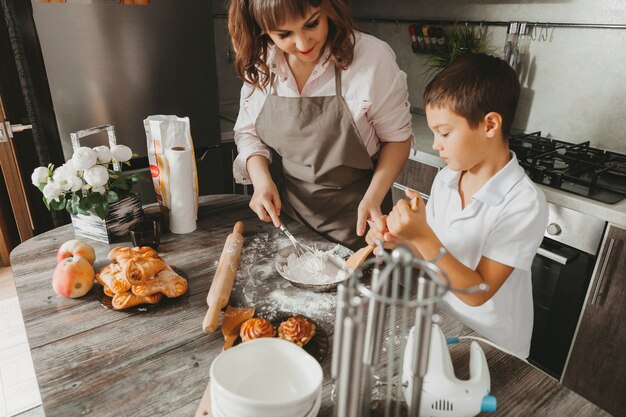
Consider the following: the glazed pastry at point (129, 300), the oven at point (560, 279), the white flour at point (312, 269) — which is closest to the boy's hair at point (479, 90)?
the white flour at point (312, 269)

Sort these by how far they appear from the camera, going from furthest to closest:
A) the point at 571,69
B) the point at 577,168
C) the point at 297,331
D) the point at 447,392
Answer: the point at 571,69
the point at 577,168
the point at 297,331
the point at 447,392

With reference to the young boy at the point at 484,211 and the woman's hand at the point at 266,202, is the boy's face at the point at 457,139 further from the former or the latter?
the woman's hand at the point at 266,202

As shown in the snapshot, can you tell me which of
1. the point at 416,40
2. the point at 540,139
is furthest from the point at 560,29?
the point at 416,40

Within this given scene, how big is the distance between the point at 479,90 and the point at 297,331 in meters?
0.66

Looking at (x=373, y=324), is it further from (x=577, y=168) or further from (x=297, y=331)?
(x=577, y=168)

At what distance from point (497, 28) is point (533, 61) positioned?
9.7 inches

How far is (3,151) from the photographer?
2146 millimetres

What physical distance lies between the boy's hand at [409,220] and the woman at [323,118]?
0.32m

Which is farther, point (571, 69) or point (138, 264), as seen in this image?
point (571, 69)

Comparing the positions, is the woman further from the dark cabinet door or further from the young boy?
the dark cabinet door

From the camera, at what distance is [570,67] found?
190 centimetres

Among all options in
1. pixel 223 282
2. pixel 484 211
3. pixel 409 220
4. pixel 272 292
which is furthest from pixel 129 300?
pixel 484 211

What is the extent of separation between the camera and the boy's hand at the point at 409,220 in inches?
32.7

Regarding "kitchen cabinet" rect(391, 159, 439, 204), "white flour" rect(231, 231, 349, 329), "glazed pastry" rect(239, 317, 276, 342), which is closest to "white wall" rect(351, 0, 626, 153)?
"kitchen cabinet" rect(391, 159, 439, 204)
